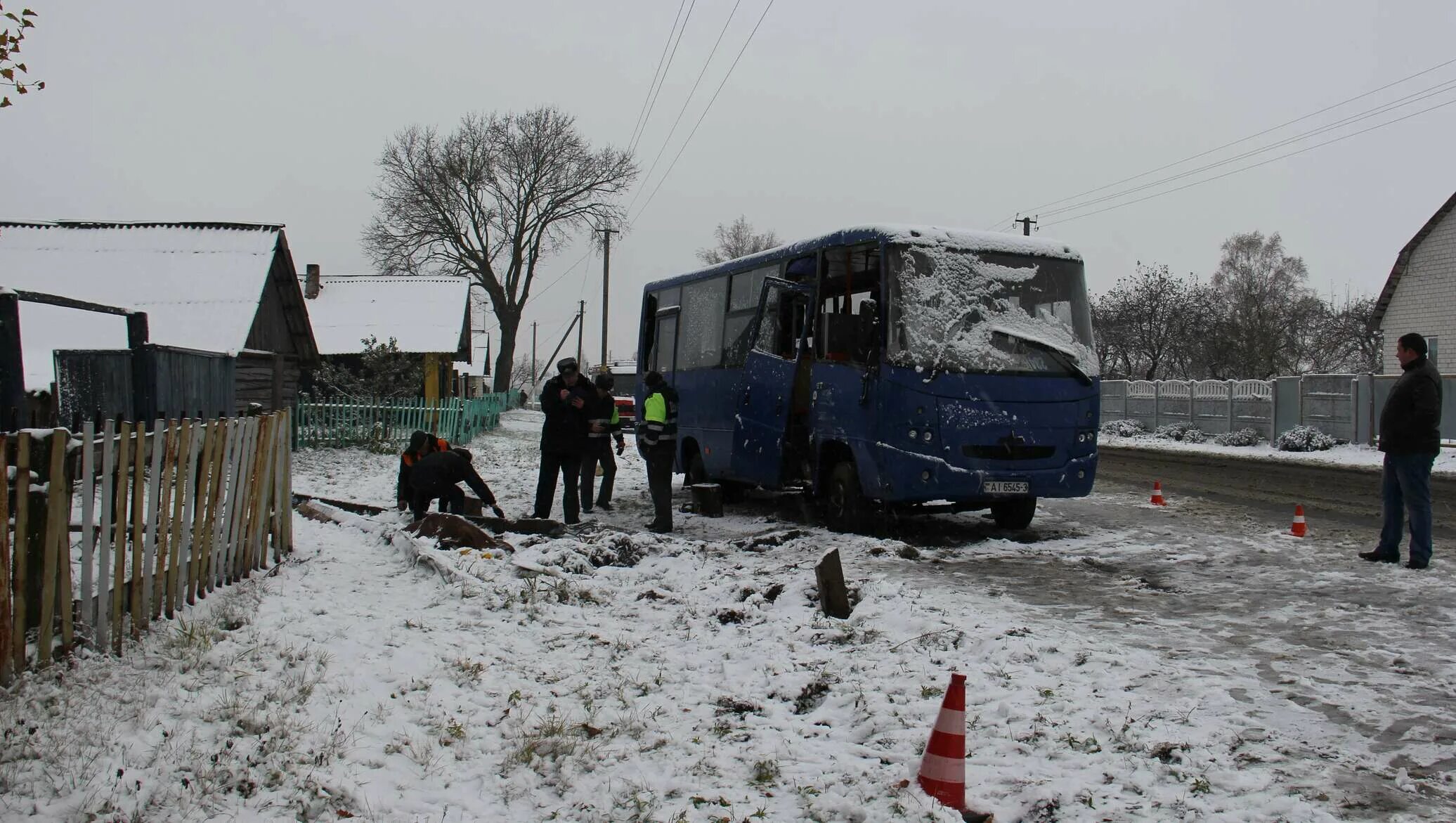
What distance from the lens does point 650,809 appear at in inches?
153

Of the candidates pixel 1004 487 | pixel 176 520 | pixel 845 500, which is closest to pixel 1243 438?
pixel 1004 487

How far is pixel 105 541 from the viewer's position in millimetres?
5203

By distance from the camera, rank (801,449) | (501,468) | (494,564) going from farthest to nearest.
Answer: (501,468), (801,449), (494,564)

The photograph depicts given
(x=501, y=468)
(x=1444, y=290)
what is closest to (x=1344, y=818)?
(x=501, y=468)

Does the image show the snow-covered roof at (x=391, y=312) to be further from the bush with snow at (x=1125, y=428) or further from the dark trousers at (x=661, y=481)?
the dark trousers at (x=661, y=481)

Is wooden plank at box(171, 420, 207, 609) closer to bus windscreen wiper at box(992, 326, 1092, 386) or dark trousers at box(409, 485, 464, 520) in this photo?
dark trousers at box(409, 485, 464, 520)

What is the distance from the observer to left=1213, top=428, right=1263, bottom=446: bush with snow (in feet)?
88.9

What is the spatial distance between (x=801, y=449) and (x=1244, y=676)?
655cm

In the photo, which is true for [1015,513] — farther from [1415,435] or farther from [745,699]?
[745,699]

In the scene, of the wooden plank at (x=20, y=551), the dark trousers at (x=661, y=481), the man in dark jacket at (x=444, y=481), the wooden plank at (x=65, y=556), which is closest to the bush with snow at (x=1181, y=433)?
the dark trousers at (x=661, y=481)

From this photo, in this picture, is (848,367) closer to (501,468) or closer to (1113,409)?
(501,468)

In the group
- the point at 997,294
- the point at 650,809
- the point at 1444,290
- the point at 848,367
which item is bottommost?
the point at 650,809

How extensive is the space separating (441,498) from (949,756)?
8557 mm

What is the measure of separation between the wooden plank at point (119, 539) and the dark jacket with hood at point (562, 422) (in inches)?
237
